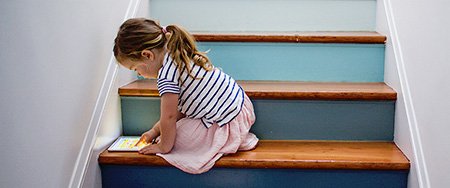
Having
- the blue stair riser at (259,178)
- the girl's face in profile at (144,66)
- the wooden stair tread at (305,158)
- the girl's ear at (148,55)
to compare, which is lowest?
the blue stair riser at (259,178)

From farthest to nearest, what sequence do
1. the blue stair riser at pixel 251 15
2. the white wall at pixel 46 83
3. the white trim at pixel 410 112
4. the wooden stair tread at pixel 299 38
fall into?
the blue stair riser at pixel 251 15 → the wooden stair tread at pixel 299 38 → the white trim at pixel 410 112 → the white wall at pixel 46 83

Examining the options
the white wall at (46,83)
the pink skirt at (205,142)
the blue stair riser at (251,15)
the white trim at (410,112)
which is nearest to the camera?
the white wall at (46,83)

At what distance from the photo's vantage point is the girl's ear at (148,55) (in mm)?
1332

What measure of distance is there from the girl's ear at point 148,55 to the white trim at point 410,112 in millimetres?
841

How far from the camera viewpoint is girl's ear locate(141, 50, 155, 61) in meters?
1.33

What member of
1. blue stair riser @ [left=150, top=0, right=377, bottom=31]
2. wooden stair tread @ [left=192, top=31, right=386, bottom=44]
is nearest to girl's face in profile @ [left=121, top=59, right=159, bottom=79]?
wooden stair tread @ [left=192, top=31, right=386, bottom=44]

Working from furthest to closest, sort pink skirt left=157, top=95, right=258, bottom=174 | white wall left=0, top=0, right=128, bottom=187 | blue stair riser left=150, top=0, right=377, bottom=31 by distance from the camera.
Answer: blue stair riser left=150, top=0, right=377, bottom=31
pink skirt left=157, top=95, right=258, bottom=174
white wall left=0, top=0, right=128, bottom=187

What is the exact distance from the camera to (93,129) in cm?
136

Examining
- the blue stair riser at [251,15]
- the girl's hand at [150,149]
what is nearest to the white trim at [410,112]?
the blue stair riser at [251,15]

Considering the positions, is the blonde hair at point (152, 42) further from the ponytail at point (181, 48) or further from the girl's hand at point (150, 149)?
the girl's hand at point (150, 149)

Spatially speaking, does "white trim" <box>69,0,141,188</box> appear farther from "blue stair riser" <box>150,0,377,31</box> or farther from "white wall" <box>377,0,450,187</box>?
"white wall" <box>377,0,450,187</box>

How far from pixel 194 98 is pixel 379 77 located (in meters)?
0.78

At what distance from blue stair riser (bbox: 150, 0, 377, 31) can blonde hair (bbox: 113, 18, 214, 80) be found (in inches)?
23.7

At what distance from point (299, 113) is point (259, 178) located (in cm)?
31
